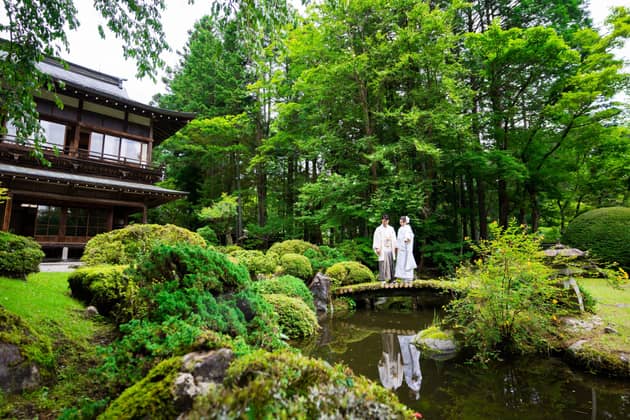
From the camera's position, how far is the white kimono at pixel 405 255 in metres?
9.30

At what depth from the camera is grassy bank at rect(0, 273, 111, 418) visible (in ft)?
8.08

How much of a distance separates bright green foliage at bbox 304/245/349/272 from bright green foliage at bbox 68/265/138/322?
6477mm

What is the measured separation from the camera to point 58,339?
360cm

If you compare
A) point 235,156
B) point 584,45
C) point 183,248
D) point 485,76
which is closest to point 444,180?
point 485,76

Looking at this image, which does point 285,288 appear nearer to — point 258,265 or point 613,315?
point 258,265

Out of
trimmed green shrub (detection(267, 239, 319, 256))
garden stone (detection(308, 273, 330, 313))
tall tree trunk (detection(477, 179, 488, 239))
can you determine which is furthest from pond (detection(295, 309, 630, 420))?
tall tree trunk (detection(477, 179, 488, 239))

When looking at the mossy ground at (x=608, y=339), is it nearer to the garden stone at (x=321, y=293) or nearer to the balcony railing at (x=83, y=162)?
the garden stone at (x=321, y=293)

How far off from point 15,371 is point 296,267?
274 inches

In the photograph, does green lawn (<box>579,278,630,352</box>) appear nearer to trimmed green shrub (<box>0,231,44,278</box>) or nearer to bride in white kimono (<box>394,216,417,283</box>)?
bride in white kimono (<box>394,216,417,283</box>)

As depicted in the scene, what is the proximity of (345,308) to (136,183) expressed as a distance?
1107 centimetres

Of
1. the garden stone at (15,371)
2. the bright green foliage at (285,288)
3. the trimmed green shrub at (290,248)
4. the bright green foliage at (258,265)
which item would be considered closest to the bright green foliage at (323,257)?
the trimmed green shrub at (290,248)

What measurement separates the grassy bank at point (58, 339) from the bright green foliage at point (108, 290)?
0.70 feet

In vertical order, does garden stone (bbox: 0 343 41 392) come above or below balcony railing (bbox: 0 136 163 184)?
below

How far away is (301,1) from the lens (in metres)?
3.92
